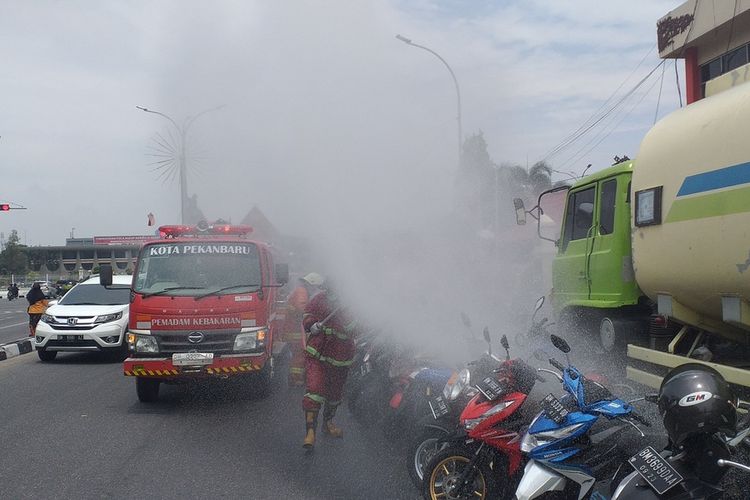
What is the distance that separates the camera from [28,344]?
1476cm

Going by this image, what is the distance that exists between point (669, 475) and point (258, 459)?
4.16 m

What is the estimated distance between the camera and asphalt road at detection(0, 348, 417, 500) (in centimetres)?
529

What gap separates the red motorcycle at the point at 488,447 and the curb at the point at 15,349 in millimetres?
11692

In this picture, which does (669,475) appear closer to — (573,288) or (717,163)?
(717,163)

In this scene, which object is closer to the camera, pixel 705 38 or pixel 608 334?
pixel 608 334

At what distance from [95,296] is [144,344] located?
612cm

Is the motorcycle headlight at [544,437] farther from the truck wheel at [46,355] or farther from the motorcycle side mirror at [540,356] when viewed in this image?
the truck wheel at [46,355]

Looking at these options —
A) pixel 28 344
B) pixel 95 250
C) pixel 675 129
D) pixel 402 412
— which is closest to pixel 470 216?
pixel 402 412

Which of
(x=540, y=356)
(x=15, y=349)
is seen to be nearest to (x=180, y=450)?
(x=540, y=356)

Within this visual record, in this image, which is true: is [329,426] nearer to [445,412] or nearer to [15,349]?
[445,412]

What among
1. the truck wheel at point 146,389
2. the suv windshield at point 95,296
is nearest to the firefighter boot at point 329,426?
the truck wheel at point 146,389

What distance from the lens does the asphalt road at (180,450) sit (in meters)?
5.29

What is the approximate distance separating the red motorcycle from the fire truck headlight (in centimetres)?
467

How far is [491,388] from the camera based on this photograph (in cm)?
458
